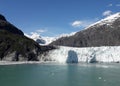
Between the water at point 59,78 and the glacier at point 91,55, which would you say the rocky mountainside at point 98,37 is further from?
the water at point 59,78

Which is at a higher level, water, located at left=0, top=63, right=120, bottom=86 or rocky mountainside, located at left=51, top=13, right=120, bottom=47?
rocky mountainside, located at left=51, top=13, right=120, bottom=47

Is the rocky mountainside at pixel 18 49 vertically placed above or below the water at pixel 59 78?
above

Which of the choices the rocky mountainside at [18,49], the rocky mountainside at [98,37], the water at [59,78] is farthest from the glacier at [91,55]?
the rocky mountainside at [98,37]

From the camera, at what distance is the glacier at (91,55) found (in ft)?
257

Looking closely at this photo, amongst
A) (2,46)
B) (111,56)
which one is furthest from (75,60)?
(2,46)

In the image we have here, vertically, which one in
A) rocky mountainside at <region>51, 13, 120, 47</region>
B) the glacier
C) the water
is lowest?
the water

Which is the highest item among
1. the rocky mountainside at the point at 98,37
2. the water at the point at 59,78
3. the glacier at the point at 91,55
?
the rocky mountainside at the point at 98,37

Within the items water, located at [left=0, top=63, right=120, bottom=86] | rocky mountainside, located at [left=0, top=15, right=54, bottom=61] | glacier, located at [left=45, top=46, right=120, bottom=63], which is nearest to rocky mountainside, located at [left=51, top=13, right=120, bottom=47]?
glacier, located at [left=45, top=46, right=120, bottom=63]

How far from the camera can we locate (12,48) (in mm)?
83062

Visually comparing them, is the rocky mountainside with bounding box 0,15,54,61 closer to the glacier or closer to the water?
the glacier

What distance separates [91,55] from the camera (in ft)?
261

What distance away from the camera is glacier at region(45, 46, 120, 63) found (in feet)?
257

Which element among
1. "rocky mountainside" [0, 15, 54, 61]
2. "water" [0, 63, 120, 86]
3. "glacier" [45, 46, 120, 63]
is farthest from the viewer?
"rocky mountainside" [0, 15, 54, 61]

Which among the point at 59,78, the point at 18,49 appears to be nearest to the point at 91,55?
the point at 18,49
